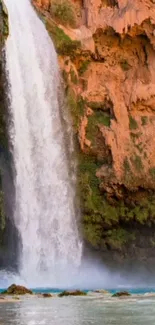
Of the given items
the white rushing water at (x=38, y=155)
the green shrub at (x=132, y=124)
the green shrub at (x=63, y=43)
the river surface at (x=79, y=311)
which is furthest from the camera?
the green shrub at (x=132, y=124)

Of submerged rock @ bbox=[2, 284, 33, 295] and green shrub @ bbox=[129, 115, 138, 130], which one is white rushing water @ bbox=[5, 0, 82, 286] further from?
submerged rock @ bbox=[2, 284, 33, 295]

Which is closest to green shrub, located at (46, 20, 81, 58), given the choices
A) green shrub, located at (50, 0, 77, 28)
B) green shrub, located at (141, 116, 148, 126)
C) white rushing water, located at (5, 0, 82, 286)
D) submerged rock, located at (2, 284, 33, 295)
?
white rushing water, located at (5, 0, 82, 286)

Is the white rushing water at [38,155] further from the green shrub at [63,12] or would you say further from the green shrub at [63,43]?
the green shrub at [63,12]

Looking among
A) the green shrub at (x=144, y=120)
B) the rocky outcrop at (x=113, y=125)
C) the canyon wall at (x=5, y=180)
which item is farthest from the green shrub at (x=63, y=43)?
the green shrub at (x=144, y=120)

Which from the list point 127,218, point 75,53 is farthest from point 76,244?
point 75,53

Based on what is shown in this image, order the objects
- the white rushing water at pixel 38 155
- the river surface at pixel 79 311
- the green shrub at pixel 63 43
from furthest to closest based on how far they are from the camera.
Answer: the green shrub at pixel 63 43, the white rushing water at pixel 38 155, the river surface at pixel 79 311

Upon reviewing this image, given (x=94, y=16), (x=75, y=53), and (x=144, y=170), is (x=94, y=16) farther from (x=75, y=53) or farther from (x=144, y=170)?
(x=144, y=170)

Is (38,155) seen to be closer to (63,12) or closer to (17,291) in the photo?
(63,12)
